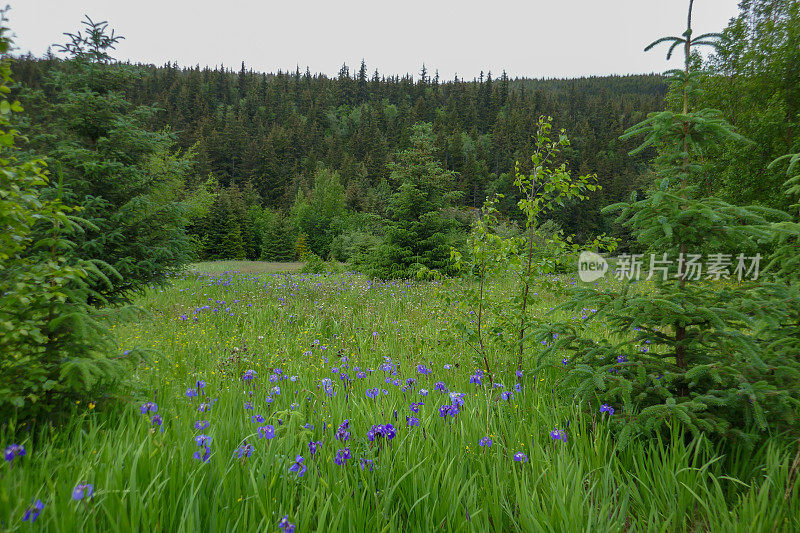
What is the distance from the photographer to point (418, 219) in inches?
498

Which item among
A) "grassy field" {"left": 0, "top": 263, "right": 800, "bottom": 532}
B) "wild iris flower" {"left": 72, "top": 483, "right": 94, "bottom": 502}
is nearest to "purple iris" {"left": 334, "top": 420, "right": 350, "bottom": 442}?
"grassy field" {"left": 0, "top": 263, "right": 800, "bottom": 532}

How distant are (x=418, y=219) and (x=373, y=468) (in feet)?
36.2

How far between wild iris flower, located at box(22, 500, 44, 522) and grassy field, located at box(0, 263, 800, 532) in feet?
0.15

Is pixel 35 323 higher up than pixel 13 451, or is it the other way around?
pixel 35 323

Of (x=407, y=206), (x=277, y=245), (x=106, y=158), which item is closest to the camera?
(x=106, y=158)

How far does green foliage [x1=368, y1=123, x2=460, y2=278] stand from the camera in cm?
1221

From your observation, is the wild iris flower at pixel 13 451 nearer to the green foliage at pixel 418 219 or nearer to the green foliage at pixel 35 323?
the green foliage at pixel 35 323

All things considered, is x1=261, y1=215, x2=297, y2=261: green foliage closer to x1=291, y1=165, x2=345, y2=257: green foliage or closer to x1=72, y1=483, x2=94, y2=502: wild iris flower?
x1=291, y1=165, x2=345, y2=257: green foliage

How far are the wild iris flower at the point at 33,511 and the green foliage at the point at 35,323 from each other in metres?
0.66

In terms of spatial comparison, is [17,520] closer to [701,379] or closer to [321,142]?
[701,379]

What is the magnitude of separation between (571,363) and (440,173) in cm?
1050

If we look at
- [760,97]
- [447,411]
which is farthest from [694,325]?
[760,97]

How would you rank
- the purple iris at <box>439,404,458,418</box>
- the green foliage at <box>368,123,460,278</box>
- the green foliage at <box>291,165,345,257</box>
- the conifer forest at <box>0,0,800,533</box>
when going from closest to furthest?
the conifer forest at <box>0,0,800,533</box>, the purple iris at <box>439,404,458,418</box>, the green foliage at <box>368,123,460,278</box>, the green foliage at <box>291,165,345,257</box>

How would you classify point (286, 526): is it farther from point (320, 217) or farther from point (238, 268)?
point (320, 217)
